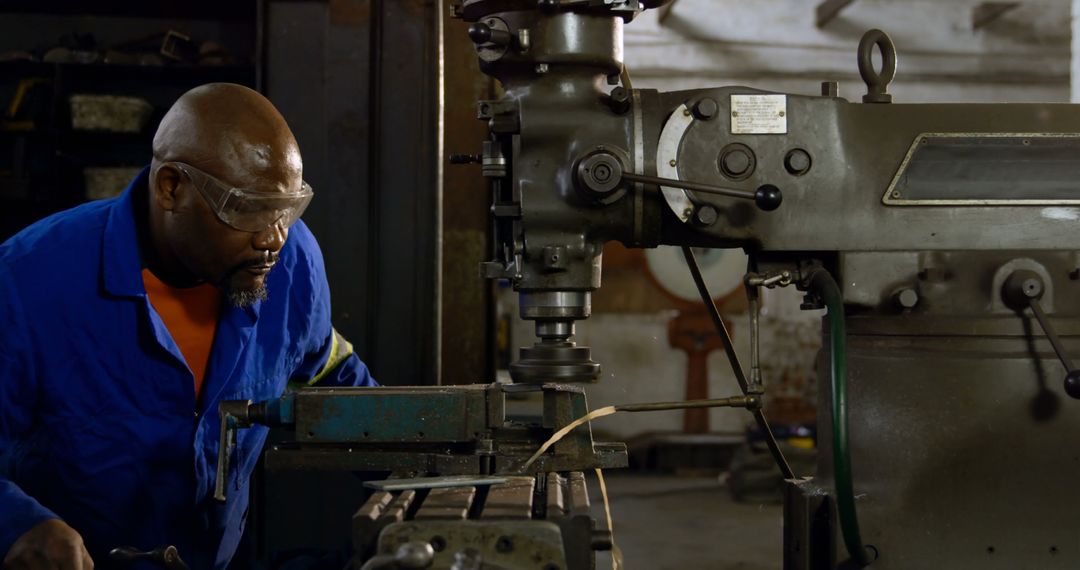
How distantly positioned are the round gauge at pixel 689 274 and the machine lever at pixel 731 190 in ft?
15.6

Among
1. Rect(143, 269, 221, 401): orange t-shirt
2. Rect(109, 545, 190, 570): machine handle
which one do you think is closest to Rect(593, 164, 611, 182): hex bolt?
Rect(109, 545, 190, 570): machine handle

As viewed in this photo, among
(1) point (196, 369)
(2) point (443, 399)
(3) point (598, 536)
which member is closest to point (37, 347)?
(1) point (196, 369)

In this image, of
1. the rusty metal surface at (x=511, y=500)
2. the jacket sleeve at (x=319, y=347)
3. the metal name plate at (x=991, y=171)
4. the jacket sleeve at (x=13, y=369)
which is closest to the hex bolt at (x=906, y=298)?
the metal name plate at (x=991, y=171)

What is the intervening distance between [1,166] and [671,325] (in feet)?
12.1

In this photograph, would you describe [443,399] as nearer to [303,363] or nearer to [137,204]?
[303,363]

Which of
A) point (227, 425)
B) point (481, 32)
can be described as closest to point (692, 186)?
point (481, 32)

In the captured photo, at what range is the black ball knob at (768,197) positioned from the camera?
1113 mm

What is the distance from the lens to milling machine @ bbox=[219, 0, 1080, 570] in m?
1.08

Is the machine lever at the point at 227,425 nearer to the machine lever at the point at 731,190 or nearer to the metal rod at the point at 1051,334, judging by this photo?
the machine lever at the point at 731,190

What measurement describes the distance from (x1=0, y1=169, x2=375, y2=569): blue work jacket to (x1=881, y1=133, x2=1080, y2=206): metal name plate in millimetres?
990

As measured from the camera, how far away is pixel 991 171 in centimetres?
115

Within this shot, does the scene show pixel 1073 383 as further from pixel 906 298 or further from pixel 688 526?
pixel 688 526

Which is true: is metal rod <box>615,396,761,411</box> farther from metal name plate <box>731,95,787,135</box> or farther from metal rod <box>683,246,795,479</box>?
metal name plate <box>731,95,787,135</box>

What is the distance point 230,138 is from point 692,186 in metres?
0.70
